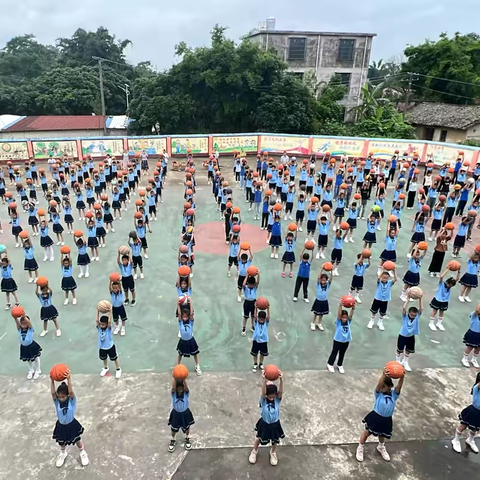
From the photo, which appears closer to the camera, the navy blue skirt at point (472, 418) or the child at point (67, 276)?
the navy blue skirt at point (472, 418)

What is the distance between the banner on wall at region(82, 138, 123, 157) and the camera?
22.0 m

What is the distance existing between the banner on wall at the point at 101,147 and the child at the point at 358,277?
56.9ft

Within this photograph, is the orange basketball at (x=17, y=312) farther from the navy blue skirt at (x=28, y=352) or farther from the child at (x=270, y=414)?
the child at (x=270, y=414)

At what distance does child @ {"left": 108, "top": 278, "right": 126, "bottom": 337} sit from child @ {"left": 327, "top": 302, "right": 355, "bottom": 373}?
156 inches

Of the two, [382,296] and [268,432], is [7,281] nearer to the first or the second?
[268,432]

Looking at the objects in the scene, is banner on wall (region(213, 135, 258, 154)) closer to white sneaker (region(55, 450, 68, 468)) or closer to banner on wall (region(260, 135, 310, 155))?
banner on wall (region(260, 135, 310, 155))

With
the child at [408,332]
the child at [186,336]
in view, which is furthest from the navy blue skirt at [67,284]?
the child at [408,332]

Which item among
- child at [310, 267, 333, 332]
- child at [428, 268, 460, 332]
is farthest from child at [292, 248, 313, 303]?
child at [428, 268, 460, 332]

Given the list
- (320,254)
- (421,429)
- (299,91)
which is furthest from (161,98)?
(421,429)

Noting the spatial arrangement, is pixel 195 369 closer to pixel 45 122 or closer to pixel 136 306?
pixel 136 306

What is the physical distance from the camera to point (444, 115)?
28672 millimetres

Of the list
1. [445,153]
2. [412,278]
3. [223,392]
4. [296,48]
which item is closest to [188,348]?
[223,392]

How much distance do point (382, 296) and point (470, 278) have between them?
2.48 m

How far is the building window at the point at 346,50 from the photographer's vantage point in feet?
106
